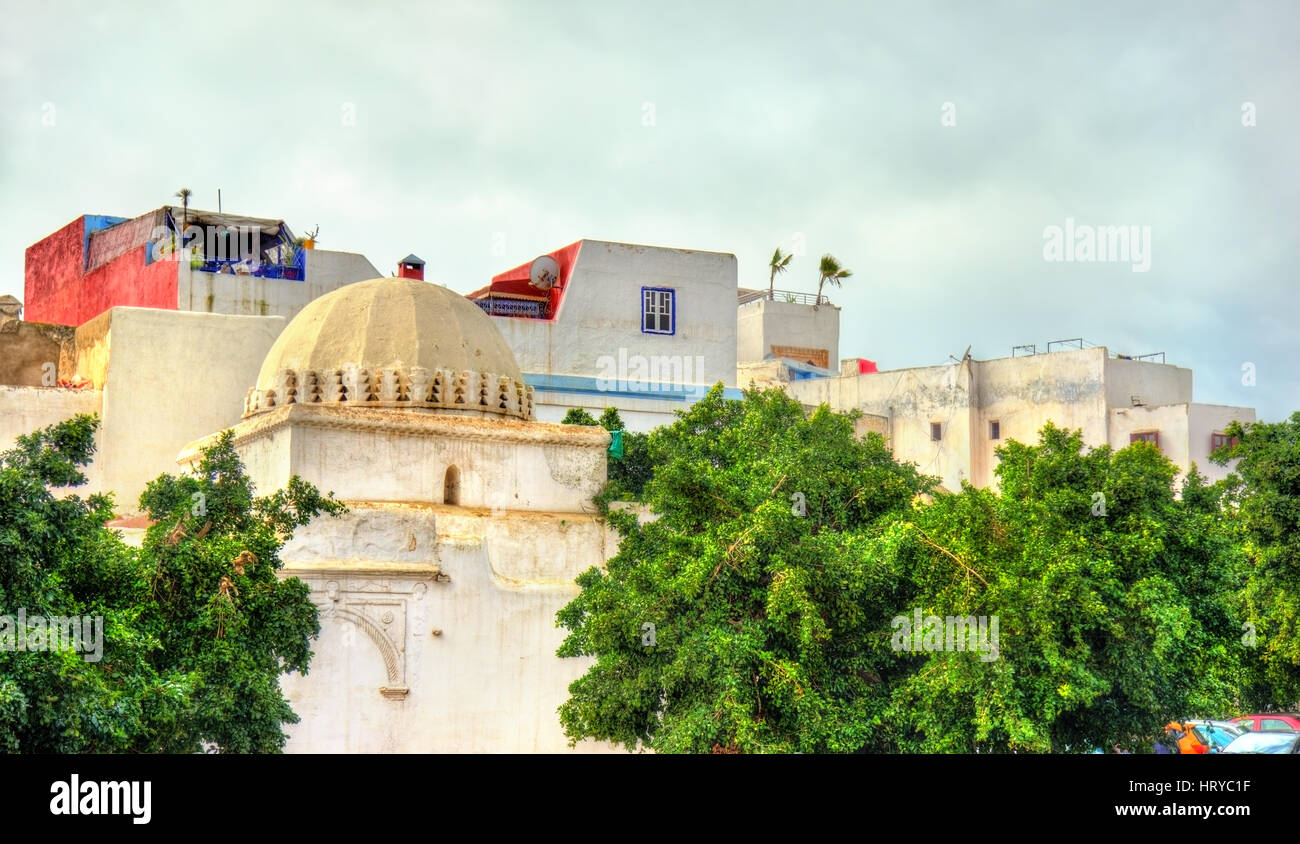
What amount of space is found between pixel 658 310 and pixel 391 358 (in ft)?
36.8

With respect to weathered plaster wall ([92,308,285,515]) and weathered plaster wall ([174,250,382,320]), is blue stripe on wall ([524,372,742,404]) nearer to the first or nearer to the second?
weathered plaster wall ([174,250,382,320])

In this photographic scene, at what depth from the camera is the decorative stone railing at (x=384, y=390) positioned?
76.0 feet

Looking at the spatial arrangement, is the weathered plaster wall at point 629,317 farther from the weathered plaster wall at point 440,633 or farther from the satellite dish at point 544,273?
the weathered plaster wall at point 440,633

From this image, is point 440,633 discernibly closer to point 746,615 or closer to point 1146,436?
point 746,615

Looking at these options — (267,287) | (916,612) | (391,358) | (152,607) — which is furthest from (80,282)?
(916,612)

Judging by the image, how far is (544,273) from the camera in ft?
111

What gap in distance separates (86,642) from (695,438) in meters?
10.3

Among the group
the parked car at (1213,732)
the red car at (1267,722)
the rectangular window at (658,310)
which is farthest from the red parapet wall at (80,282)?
the red car at (1267,722)

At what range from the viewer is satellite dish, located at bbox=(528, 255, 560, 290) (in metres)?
33.8

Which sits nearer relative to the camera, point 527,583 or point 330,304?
point 527,583
